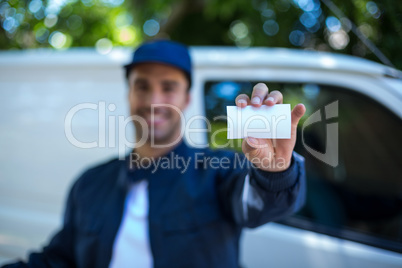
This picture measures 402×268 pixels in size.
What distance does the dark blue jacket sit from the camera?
3.85 feet

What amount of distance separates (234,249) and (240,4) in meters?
3.02

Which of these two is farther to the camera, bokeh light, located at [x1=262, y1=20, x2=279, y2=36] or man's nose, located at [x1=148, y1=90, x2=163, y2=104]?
bokeh light, located at [x1=262, y1=20, x2=279, y2=36]

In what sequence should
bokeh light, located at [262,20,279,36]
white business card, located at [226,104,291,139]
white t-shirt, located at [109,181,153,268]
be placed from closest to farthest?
white business card, located at [226,104,291,139]
white t-shirt, located at [109,181,153,268]
bokeh light, located at [262,20,279,36]

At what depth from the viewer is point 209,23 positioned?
4551 mm

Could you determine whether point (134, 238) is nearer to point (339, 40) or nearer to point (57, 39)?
point (339, 40)

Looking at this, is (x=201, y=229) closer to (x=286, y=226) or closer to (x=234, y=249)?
(x=234, y=249)

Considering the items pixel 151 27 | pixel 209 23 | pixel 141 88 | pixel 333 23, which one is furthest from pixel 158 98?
pixel 151 27

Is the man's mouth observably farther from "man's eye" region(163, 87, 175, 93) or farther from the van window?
the van window

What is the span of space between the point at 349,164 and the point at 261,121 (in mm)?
1991

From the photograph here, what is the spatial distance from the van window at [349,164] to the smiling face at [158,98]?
0.31 meters

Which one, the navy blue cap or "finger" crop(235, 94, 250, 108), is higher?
the navy blue cap

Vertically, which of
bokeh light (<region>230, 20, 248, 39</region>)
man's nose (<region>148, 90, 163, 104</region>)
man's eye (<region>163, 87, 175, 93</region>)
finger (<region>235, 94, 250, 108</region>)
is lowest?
finger (<region>235, 94, 250, 108</region>)

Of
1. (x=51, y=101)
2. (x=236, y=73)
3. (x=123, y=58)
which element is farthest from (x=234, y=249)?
(x=51, y=101)

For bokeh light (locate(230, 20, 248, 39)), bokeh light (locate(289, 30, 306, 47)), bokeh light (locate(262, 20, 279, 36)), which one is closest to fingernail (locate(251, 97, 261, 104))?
bokeh light (locate(289, 30, 306, 47))
